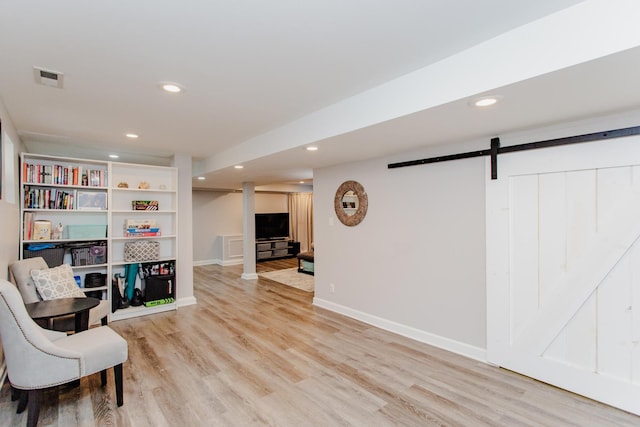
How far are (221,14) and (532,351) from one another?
3.31 m

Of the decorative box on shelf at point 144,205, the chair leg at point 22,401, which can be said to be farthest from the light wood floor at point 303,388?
the decorative box on shelf at point 144,205

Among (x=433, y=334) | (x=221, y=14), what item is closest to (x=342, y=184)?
(x=433, y=334)

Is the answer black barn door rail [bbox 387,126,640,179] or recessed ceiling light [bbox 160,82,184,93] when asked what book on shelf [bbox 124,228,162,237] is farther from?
black barn door rail [bbox 387,126,640,179]

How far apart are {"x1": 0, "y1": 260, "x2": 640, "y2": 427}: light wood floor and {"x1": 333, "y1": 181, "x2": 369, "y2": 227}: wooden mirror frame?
139 centimetres

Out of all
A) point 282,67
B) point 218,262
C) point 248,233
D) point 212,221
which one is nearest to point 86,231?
point 248,233

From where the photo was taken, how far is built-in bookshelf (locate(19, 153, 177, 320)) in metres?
3.72

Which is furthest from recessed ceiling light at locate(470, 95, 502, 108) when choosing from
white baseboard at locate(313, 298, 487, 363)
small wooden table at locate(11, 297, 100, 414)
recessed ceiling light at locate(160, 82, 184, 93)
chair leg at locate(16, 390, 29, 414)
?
chair leg at locate(16, 390, 29, 414)

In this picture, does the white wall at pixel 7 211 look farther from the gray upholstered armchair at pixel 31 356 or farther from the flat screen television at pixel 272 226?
the flat screen television at pixel 272 226

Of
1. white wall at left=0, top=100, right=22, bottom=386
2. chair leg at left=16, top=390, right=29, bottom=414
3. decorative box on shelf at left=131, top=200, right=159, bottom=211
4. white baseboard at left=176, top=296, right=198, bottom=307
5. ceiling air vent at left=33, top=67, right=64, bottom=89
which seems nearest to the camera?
ceiling air vent at left=33, top=67, right=64, bottom=89

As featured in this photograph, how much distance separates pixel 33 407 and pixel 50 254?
2.40 m

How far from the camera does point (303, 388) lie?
2.50 metres

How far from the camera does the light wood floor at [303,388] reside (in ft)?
7.01

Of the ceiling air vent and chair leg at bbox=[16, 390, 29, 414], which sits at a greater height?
the ceiling air vent

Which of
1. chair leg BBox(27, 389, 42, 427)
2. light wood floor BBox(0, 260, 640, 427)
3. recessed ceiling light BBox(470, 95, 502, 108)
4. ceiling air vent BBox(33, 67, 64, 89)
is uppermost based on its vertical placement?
ceiling air vent BBox(33, 67, 64, 89)
